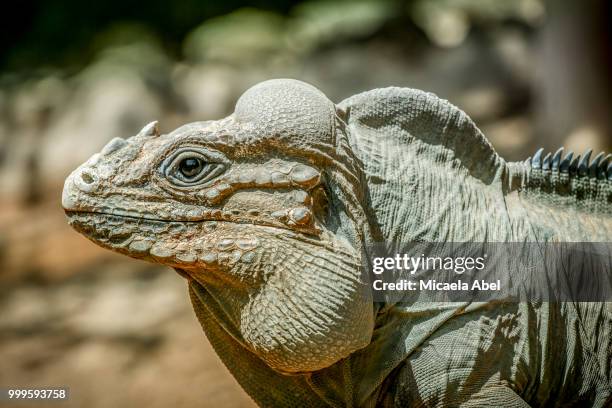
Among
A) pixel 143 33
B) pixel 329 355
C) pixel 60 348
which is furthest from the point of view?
pixel 143 33

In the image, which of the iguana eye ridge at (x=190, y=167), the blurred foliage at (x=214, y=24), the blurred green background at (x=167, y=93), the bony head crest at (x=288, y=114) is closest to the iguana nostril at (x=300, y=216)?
the bony head crest at (x=288, y=114)

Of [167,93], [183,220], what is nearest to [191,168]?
[183,220]

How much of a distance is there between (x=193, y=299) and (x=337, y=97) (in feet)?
21.9

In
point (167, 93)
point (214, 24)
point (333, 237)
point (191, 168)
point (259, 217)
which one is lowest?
point (333, 237)

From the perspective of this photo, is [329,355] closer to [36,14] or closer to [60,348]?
[60,348]

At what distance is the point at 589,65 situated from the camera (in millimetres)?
7539

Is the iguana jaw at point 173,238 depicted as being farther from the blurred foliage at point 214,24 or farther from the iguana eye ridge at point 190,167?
the blurred foliage at point 214,24

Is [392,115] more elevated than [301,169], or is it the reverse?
[392,115]

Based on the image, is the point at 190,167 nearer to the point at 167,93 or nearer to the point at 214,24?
the point at 167,93

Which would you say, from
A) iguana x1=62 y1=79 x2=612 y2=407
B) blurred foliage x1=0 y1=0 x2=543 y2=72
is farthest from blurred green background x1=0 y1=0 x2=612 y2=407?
iguana x1=62 y1=79 x2=612 y2=407

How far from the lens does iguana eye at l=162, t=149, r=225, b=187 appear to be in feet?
8.33

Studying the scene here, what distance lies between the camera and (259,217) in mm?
2488

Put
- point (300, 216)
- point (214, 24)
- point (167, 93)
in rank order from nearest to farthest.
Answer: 1. point (300, 216)
2. point (167, 93)
3. point (214, 24)

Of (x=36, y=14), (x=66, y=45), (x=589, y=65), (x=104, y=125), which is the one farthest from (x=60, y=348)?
(x=36, y=14)
